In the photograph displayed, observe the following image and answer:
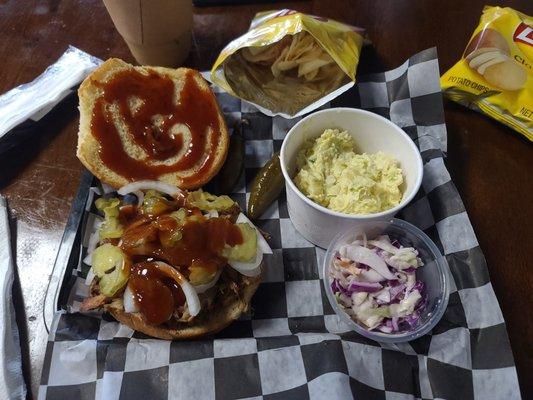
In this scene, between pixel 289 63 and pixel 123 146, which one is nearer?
pixel 123 146

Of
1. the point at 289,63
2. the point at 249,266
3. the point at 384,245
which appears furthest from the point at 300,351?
the point at 289,63

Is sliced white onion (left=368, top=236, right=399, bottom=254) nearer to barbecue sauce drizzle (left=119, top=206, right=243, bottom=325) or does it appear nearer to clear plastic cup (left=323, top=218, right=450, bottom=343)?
clear plastic cup (left=323, top=218, right=450, bottom=343)

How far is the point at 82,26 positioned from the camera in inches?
92.5

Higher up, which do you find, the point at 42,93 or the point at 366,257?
the point at 42,93

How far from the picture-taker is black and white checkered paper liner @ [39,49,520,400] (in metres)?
1.36

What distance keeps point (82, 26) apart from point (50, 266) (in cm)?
138

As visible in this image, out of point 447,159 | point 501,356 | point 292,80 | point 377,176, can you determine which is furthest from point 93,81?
point 501,356

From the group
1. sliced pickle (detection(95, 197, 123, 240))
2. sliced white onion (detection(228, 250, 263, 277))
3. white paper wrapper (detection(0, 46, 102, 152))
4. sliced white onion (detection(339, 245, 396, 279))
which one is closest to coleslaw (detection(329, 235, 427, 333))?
sliced white onion (detection(339, 245, 396, 279))

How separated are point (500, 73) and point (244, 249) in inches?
55.8

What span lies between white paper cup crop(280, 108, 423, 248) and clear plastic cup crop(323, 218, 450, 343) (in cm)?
6

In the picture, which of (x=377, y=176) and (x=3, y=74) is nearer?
(x=377, y=176)

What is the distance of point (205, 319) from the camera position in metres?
1.49

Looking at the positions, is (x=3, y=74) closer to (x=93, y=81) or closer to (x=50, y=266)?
(x=93, y=81)

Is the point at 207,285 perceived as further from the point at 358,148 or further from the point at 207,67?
the point at 207,67
